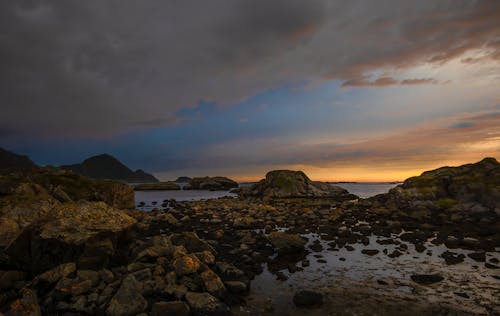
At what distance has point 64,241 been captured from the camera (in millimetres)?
11297

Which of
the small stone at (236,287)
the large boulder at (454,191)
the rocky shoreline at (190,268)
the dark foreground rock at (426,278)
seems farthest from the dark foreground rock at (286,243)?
the large boulder at (454,191)

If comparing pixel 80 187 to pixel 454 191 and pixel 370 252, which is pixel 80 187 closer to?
pixel 370 252

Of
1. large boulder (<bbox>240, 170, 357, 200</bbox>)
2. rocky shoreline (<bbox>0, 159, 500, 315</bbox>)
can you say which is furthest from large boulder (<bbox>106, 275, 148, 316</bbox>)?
large boulder (<bbox>240, 170, 357, 200</bbox>)

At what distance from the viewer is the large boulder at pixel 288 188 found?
196 ft

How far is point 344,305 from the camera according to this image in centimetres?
979

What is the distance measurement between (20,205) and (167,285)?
27.0 feet

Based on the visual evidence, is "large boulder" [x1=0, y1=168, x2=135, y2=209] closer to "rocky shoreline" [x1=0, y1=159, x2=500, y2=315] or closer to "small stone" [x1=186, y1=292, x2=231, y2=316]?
"rocky shoreline" [x1=0, y1=159, x2=500, y2=315]

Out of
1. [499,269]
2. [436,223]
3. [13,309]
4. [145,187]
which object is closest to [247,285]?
[13,309]

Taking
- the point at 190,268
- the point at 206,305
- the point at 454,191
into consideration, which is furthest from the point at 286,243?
the point at 454,191

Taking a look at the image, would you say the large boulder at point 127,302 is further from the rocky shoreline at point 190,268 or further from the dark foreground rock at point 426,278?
the dark foreground rock at point 426,278

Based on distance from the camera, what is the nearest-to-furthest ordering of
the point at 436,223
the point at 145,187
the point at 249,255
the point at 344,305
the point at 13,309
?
the point at 13,309 → the point at 344,305 → the point at 249,255 → the point at 436,223 → the point at 145,187

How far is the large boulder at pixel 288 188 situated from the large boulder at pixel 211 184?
72.9 metres

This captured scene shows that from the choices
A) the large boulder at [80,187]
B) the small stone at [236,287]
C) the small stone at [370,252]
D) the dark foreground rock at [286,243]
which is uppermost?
the large boulder at [80,187]

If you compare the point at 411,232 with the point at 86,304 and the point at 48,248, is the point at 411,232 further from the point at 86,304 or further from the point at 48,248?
the point at 48,248
